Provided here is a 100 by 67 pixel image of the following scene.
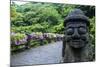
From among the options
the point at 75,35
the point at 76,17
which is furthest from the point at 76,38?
the point at 76,17

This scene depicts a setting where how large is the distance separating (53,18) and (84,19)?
46 cm

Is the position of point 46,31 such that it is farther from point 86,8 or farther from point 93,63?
point 93,63

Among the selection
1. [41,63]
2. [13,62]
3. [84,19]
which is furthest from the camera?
[84,19]

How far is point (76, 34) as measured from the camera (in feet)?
8.86

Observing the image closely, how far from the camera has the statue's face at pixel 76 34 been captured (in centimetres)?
268

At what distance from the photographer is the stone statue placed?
2.68 metres

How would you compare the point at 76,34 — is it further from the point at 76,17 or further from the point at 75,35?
the point at 76,17

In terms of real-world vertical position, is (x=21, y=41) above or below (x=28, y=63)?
above

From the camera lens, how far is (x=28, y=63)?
2.46 metres

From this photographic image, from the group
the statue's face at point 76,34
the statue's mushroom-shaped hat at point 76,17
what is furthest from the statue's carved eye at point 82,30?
the statue's mushroom-shaped hat at point 76,17

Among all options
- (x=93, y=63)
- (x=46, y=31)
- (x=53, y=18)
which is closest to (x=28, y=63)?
(x=46, y=31)

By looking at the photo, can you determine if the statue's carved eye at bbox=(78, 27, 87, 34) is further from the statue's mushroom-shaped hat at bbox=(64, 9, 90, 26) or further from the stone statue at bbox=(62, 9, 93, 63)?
the statue's mushroom-shaped hat at bbox=(64, 9, 90, 26)

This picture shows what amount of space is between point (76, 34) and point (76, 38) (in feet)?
0.18

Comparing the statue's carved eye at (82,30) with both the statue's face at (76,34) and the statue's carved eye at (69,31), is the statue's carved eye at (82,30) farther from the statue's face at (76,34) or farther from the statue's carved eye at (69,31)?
the statue's carved eye at (69,31)
